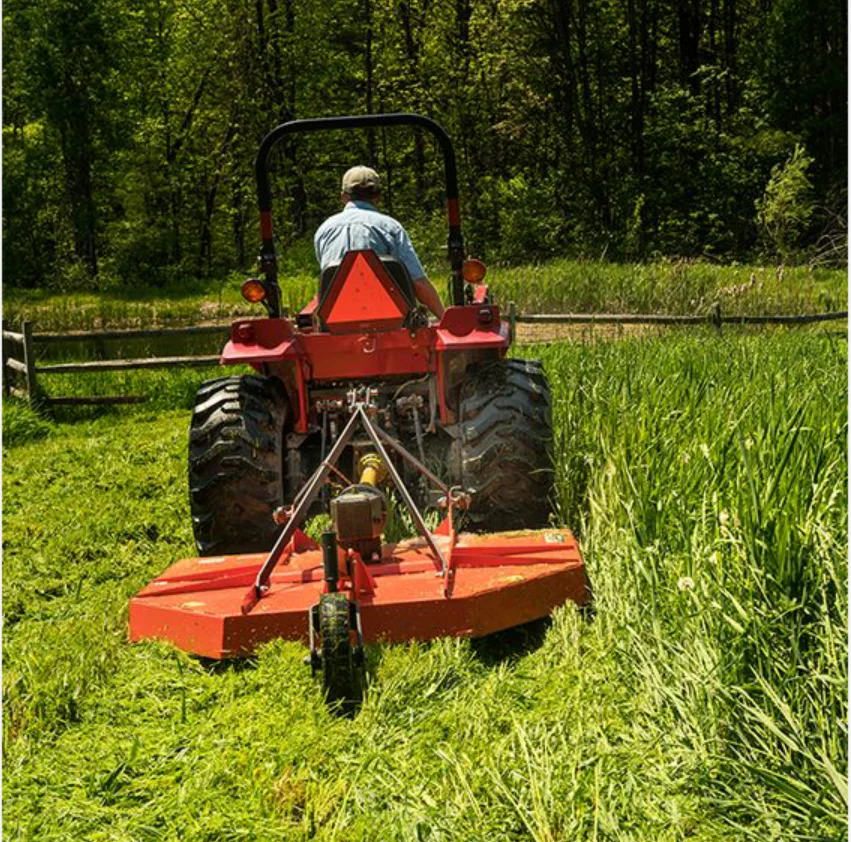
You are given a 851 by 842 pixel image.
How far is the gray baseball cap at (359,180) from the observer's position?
446 cm

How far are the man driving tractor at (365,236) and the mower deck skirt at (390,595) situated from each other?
1.27m

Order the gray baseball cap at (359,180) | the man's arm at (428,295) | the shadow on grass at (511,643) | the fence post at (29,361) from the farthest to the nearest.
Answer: the fence post at (29,361) < the gray baseball cap at (359,180) < the man's arm at (428,295) < the shadow on grass at (511,643)

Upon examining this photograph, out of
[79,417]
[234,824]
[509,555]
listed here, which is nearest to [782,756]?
[234,824]

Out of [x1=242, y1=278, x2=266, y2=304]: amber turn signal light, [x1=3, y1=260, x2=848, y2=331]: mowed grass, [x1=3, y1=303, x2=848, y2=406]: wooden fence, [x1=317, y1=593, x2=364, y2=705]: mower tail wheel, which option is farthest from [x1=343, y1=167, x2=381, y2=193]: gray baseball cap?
[x1=3, y1=260, x2=848, y2=331]: mowed grass

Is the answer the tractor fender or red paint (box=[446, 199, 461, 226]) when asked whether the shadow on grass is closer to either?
the tractor fender

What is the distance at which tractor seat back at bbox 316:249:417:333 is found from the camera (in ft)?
13.1

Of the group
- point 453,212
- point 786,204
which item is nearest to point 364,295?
point 453,212

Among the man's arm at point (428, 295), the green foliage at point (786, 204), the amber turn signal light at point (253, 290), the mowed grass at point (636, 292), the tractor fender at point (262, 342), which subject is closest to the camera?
→ the tractor fender at point (262, 342)

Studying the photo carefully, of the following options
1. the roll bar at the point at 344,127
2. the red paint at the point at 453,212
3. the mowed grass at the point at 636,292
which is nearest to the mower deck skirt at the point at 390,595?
the roll bar at the point at 344,127

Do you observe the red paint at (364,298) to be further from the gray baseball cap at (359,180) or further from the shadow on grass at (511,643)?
the shadow on grass at (511,643)

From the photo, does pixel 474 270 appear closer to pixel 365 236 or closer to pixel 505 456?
pixel 365 236

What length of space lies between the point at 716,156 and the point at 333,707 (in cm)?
2278

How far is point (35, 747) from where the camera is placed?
262cm

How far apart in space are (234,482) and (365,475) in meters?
0.71
